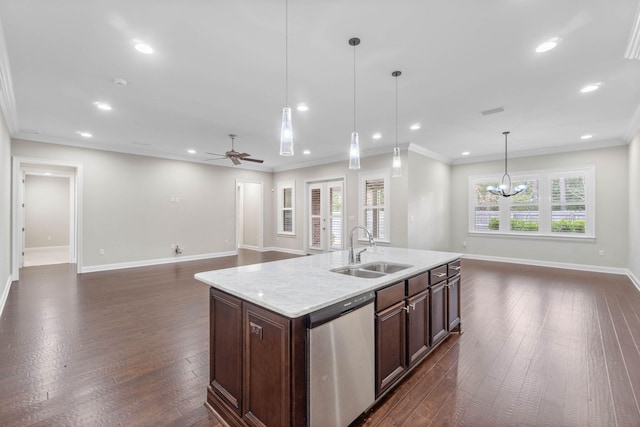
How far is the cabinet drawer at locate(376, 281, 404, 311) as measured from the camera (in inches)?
76.9

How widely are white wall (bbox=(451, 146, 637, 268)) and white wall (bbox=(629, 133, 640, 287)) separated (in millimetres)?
363

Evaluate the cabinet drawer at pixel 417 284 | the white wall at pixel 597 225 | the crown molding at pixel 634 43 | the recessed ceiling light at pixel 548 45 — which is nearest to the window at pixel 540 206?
the white wall at pixel 597 225

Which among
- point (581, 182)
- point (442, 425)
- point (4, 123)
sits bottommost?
point (442, 425)

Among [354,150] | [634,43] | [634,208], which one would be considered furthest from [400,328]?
[634,208]

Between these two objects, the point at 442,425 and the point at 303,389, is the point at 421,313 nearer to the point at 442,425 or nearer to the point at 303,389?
the point at 442,425

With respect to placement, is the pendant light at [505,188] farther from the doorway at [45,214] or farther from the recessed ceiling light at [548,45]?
the doorway at [45,214]

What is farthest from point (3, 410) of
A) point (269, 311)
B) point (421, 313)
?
point (421, 313)

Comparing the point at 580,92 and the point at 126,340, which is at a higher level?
the point at 580,92

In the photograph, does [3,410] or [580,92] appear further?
[580,92]

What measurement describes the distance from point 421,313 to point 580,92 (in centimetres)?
359

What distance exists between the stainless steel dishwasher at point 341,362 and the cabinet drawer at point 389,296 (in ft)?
0.32

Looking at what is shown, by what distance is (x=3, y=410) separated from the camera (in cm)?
190

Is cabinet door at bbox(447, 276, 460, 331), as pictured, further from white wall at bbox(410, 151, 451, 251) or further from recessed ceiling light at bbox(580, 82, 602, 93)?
white wall at bbox(410, 151, 451, 251)

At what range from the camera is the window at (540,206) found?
636 centimetres
